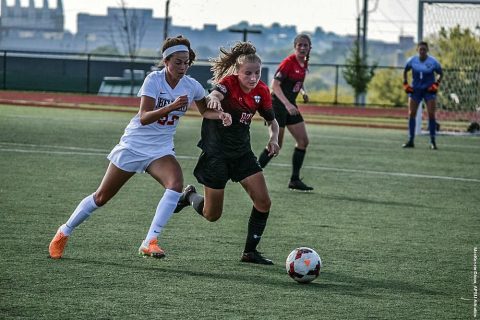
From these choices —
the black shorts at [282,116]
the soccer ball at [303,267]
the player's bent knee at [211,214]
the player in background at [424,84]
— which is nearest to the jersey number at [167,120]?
the player's bent knee at [211,214]

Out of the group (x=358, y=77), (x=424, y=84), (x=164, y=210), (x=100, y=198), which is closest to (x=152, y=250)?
(x=164, y=210)

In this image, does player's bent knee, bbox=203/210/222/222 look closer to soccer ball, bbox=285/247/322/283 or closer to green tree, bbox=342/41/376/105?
soccer ball, bbox=285/247/322/283

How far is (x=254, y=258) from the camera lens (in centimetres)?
969

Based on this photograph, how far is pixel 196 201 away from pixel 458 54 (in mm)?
26520

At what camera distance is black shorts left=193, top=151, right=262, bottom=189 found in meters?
9.80

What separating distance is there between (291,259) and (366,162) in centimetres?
1221

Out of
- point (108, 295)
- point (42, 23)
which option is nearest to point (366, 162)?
point (108, 295)

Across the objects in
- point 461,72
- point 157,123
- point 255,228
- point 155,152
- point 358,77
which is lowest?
point 255,228

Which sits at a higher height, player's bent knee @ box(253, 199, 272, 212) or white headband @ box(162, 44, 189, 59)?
white headband @ box(162, 44, 189, 59)

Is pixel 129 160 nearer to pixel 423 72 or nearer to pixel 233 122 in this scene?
pixel 233 122

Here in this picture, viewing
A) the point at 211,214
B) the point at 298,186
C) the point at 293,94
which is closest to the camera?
the point at 211,214

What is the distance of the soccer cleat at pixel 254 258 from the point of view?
9672 mm

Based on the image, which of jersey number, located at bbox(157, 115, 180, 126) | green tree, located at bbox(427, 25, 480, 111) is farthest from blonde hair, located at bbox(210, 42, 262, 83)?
green tree, located at bbox(427, 25, 480, 111)

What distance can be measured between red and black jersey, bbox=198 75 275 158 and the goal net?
884 inches
